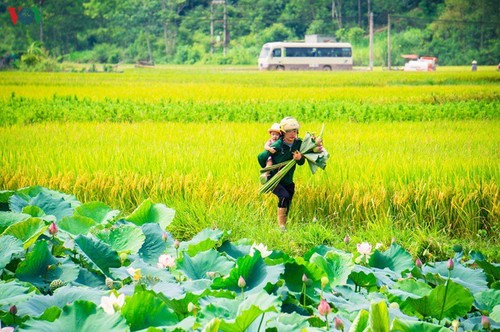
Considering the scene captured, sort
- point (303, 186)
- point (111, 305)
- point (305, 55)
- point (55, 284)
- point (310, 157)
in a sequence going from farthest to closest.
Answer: point (305, 55), point (303, 186), point (310, 157), point (55, 284), point (111, 305)

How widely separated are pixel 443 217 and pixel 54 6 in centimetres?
2476

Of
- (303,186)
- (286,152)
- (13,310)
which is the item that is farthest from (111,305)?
(303,186)

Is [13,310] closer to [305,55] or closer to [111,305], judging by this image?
[111,305]

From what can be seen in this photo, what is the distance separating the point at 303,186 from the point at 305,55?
2461cm

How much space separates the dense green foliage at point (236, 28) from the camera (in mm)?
25375

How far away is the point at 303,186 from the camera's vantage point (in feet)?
13.4

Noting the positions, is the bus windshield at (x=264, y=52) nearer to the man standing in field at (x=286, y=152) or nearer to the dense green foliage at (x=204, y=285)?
the man standing in field at (x=286, y=152)

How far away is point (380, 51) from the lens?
28906 millimetres

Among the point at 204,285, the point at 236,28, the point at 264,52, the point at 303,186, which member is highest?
the point at 236,28

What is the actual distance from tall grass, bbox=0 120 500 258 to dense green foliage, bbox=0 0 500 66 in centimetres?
2010

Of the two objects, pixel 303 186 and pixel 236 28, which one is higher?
pixel 236 28

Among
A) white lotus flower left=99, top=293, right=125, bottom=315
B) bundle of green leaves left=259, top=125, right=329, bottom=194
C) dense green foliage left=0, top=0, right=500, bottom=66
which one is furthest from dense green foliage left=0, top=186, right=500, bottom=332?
dense green foliage left=0, top=0, right=500, bottom=66

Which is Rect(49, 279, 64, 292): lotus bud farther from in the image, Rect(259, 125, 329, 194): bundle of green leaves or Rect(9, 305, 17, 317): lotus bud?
Rect(259, 125, 329, 194): bundle of green leaves

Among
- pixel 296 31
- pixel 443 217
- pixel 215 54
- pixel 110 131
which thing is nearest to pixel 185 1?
pixel 215 54
